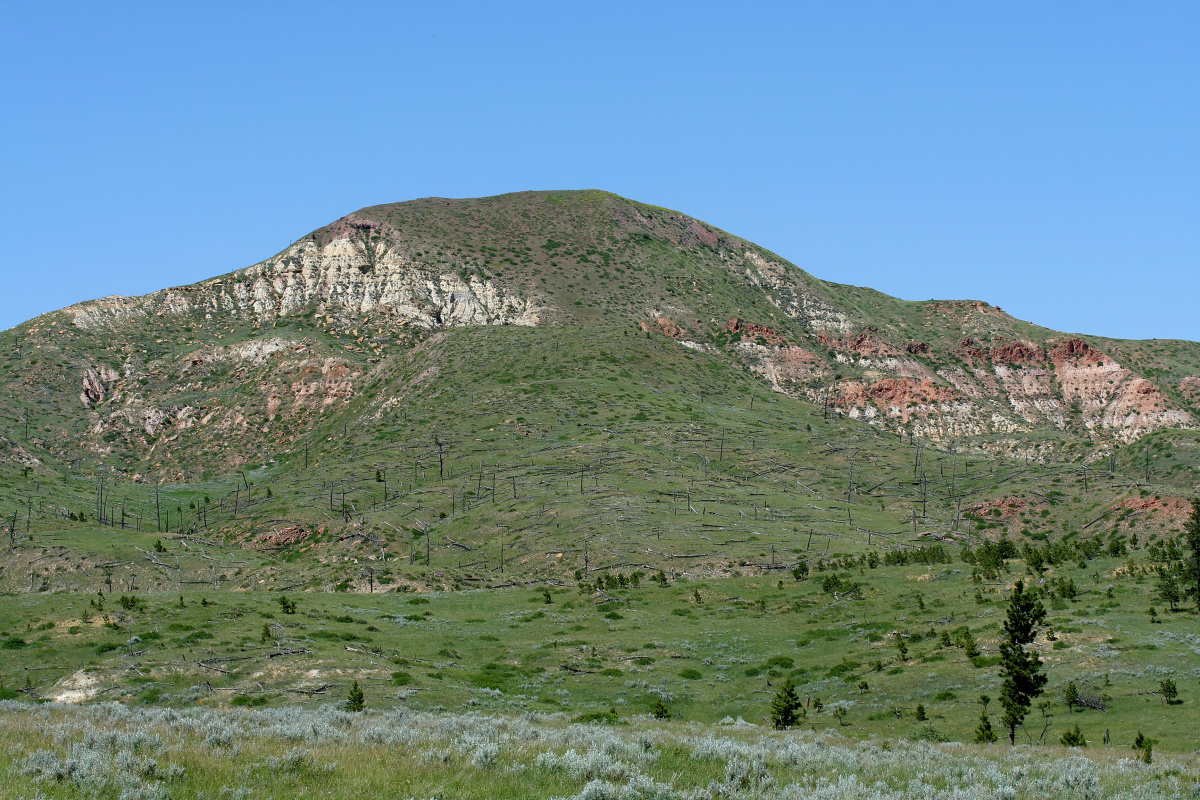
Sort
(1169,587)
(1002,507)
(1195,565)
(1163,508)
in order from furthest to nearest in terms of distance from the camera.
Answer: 1. (1002,507)
2. (1163,508)
3. (1169,587)
4. (1195,565)

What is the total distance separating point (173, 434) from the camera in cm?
16688

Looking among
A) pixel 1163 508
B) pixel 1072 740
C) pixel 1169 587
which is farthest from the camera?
pixel 1163 508

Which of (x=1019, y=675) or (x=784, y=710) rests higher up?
(x=1019, y=675)

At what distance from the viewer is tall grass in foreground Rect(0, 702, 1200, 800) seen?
48.7 feet

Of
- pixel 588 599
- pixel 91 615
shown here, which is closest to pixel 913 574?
pixel 588 599

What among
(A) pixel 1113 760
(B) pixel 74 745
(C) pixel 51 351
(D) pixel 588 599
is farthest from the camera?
(C) pixel 51 351

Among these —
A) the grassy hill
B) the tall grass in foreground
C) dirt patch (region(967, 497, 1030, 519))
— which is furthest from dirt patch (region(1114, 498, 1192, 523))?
the tall grass in foreground

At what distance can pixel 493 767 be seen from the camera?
16.7m

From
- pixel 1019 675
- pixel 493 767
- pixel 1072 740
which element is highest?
pixel 493 767

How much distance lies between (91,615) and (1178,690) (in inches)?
2015

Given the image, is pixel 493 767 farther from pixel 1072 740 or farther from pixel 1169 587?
pixel 1169 587

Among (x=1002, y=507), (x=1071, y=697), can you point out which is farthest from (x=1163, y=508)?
(x=1071, y=697)

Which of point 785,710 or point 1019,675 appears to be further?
point 785,710

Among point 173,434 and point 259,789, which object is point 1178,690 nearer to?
point 259,789
